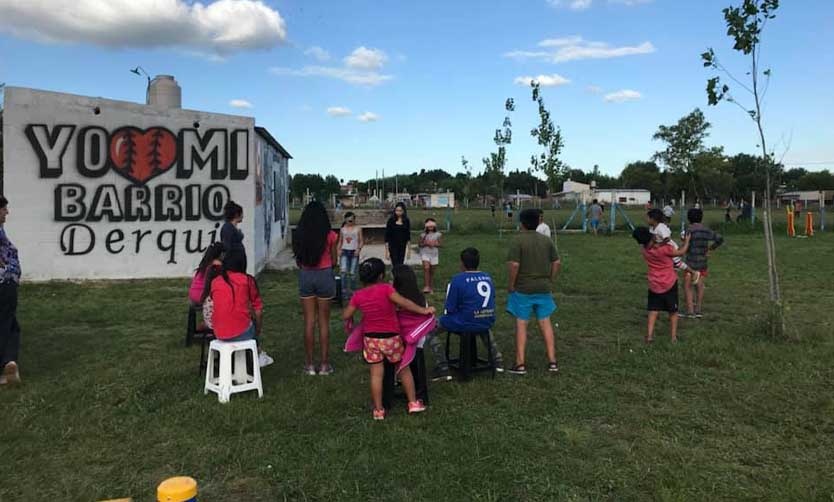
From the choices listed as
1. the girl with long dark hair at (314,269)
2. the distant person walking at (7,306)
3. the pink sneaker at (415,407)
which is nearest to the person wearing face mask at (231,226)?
the girl with long dark hair at (314,269)

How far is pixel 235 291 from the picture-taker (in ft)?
17.5

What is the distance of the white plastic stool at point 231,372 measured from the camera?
5.20 m

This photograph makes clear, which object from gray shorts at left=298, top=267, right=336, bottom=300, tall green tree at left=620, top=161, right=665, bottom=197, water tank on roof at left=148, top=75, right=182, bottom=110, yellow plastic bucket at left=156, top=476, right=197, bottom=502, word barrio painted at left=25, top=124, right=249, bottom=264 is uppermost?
tall green tree at left=620, top=161, right=665, bottom=197

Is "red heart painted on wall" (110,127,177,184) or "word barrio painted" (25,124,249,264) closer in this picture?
"word barrio painted" (25,124,249,264)

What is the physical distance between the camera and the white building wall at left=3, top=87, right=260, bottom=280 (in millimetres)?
11812

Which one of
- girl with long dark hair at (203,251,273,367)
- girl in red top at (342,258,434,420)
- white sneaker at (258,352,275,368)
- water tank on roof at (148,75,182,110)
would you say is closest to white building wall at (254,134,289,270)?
water tank on roof at (148,75,182,110)

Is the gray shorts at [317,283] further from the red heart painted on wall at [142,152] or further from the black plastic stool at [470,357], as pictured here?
the red heart painted on wall at [142,152]

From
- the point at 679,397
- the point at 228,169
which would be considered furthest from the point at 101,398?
the point at 228,169

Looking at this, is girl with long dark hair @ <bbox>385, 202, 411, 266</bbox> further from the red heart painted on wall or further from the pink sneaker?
the pink sneaker

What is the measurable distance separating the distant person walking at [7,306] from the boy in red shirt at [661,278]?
21.3 feet

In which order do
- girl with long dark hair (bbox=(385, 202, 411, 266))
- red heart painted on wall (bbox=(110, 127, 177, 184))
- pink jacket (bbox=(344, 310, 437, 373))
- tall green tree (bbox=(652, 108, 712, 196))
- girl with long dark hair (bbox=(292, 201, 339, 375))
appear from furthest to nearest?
tall green tree (bbox=(652, 108, 712, 196)) → red heart painted on wall (bbox=(110, 127, 177, 184)) → girl with long dark hair (bbox=(385, 202, 411, 266)) → girl with long dark hair (bbox=(292, 201, 339, 375)) → pink jacket (bbox=(344, 310, 437, 373))

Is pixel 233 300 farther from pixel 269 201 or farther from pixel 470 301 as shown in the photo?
pixel 269 201

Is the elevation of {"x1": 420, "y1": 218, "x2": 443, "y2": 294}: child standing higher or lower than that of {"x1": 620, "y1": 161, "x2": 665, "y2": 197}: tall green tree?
lower

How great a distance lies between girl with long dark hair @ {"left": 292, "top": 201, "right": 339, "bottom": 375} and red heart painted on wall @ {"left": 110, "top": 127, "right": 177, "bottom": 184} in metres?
7.73
